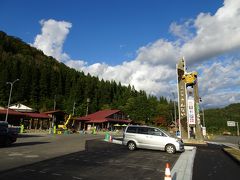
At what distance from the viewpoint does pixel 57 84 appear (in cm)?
11562

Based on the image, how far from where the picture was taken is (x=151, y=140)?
62.6ft

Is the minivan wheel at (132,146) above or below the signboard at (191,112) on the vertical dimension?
below

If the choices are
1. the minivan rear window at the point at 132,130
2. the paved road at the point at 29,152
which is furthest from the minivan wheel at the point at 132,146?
the paved road at the point at 29,152

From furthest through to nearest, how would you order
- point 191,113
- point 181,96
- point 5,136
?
point 181,96, point 191,113, point 5,136

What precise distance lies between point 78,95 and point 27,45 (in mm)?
100503

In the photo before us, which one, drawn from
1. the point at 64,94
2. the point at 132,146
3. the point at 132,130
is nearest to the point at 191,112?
the point at 132,130

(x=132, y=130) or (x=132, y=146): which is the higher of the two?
(x=132, y=130)

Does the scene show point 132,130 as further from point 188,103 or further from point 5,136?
point 188,103

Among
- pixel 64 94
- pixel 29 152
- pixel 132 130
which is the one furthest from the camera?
pixel 64 94

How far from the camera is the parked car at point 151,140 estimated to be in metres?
18.7

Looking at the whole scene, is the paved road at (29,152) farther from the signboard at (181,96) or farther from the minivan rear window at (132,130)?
the signboard at (181,96)

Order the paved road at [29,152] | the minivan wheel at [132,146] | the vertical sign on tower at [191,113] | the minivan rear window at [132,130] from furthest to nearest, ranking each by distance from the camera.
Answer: the vertical sign on tower at [191,113], the minivan rear window at [132,130], the minivan wheel at [132,146], the paved road at [29,152]

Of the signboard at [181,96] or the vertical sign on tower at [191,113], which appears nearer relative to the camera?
the vertical sign on tower at [191,113]

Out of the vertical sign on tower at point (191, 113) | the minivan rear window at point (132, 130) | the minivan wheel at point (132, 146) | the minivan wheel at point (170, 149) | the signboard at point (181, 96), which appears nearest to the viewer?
the minivan wheel at point (170, 149)
